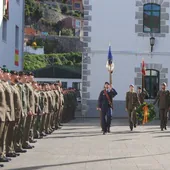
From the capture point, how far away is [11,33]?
2986 cm

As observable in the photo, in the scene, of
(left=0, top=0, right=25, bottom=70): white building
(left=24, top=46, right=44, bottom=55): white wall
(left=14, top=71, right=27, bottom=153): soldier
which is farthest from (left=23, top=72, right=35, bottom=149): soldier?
(left=24, top=46, right=44, bottom=55): white wall

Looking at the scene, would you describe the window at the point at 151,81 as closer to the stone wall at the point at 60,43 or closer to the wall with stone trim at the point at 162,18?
the wall with stone trim at the point at 162,18

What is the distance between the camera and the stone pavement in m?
10.6

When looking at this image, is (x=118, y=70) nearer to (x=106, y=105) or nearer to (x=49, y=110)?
(x=106, y=105)

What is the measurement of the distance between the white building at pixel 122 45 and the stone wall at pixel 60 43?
82.2 m

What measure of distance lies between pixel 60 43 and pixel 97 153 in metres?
104

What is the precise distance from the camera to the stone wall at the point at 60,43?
371 feet

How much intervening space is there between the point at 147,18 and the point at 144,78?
352 cm

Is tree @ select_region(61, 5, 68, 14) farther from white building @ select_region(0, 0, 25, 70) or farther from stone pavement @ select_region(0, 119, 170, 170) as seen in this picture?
stone pavement @ select_region(0, 119, 170, 170)

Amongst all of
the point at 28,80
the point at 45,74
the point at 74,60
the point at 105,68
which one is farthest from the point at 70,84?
the point at 74,60

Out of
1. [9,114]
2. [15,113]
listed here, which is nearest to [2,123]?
[9,114]

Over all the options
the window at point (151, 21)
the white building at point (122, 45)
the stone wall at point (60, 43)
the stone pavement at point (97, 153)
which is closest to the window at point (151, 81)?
the white building at point (122, 45)

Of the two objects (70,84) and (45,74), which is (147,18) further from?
(70,84)

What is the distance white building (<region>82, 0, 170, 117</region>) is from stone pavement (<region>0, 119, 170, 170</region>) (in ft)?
40.1
